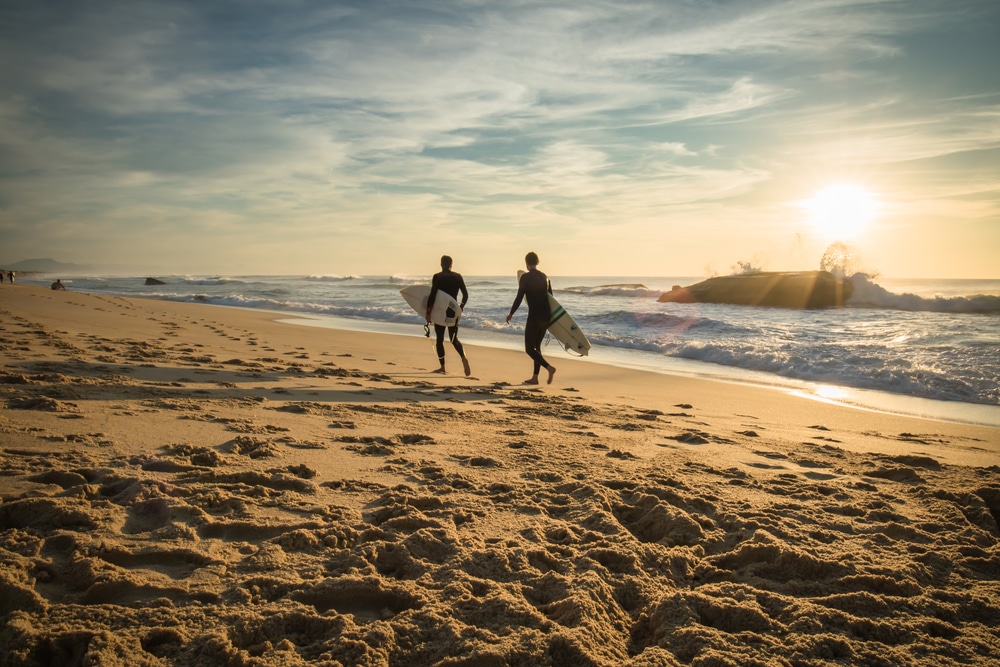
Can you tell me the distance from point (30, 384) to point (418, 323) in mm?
14707

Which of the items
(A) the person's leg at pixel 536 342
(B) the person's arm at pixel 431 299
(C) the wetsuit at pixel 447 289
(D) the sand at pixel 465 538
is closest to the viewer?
(D) the sand at pixel 465 538

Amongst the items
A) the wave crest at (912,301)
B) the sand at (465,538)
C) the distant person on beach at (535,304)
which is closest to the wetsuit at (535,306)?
the distant person on beach at (535,304)

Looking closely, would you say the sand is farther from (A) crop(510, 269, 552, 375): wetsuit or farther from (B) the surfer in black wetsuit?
(B) the surfer in black wetsuit

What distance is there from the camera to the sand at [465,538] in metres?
2.03

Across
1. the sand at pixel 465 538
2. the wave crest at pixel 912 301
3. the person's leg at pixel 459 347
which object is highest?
the wave crest at pixel 912 301

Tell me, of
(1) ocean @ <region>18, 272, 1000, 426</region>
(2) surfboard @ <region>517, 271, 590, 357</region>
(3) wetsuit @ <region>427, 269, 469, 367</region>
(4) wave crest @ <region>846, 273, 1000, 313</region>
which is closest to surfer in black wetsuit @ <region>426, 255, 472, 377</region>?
(3) wetsuit @ <region>427, 269, 469, 367</region>

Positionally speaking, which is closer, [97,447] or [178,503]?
[178,503]

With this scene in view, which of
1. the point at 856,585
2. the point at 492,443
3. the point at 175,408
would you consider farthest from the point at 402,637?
the point at 175,408

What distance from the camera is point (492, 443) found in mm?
4621

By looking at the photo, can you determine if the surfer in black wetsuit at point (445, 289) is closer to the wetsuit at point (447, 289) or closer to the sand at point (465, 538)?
the wetsuit at point (447, 289)

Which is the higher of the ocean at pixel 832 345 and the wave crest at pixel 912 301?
the wave crest at pixel 912 301

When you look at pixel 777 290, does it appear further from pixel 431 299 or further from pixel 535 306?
pixel 431 299

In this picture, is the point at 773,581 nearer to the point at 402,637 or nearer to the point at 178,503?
the point at 402,637

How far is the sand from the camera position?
2031 mm
